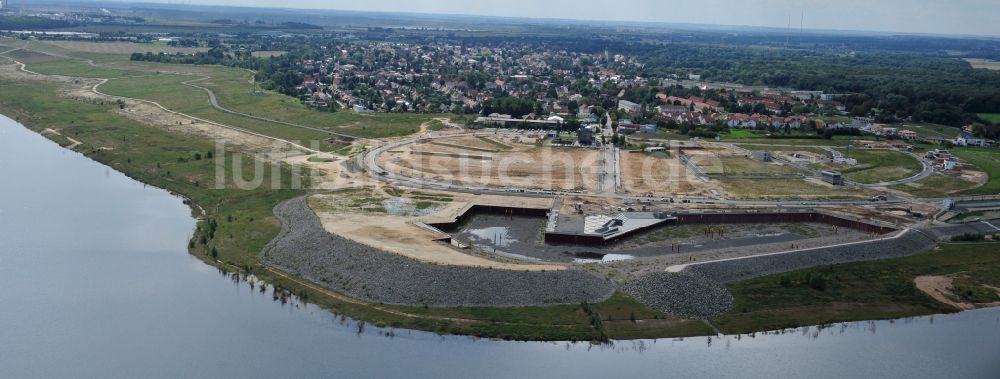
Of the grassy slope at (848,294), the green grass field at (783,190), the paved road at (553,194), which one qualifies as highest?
the green grass field at (783,190)

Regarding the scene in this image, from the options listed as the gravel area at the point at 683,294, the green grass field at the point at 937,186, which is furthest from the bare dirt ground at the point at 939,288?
the green grass field at the point at 937,186

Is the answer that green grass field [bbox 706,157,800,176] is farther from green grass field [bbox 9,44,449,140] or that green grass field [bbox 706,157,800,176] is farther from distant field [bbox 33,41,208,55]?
distant field [bbox 33,41,208,55]

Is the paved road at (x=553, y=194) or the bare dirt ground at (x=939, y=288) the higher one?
the paved road at (x=553, y=194)

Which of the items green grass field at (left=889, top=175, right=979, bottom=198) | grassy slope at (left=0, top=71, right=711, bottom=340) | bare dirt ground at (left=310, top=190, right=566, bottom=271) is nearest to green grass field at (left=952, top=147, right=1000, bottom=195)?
green grass field at (left=889, top=175, right=979, bottom=198)

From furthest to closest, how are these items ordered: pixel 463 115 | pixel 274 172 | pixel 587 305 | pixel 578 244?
1. pixel 463 115
2. pixel 274 172
3. pixel 578 244
4. pixel 587 305

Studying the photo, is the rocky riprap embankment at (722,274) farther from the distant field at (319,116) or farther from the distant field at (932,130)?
the distant field at (932,130)

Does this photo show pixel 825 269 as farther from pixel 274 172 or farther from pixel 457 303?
pixel 274 172

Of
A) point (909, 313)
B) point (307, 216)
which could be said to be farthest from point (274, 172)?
point (909, 313)
